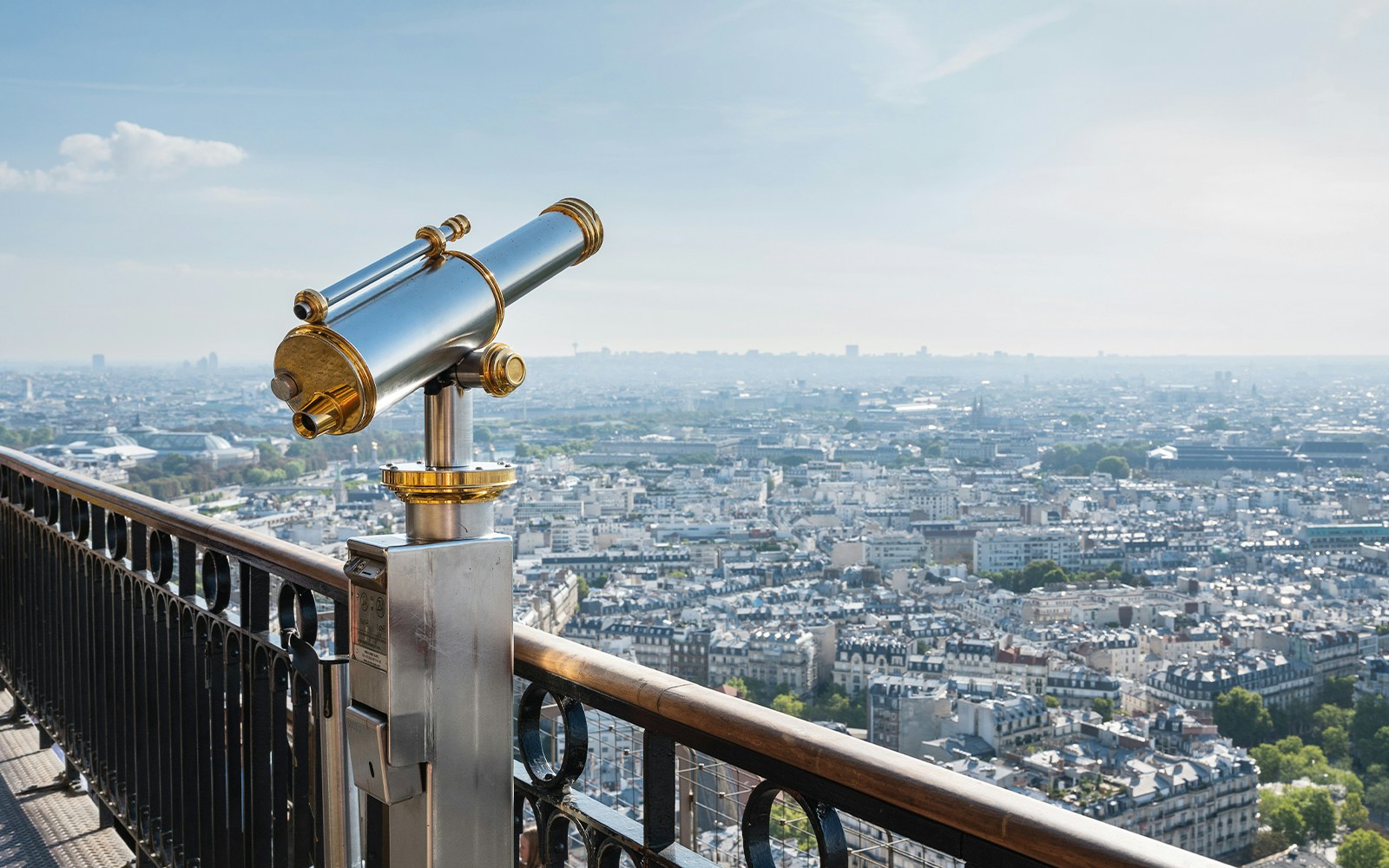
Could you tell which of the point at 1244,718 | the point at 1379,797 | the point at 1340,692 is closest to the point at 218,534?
the point at 1379,797

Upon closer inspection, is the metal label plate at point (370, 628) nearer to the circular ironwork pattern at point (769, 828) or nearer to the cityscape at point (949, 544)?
the cityscape at point (949, 544)

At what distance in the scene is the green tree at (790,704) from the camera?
1877 cm

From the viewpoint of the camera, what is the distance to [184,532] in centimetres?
194

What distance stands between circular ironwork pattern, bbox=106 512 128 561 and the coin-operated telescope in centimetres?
139

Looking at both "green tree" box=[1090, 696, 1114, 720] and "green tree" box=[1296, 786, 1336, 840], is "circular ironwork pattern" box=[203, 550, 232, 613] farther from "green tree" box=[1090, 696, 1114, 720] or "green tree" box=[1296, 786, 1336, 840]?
"green tree" box=[1090, 696, 1114, 720]

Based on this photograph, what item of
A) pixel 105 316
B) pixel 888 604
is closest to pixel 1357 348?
pixel 888 604

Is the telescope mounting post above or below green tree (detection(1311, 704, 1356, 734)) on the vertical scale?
above

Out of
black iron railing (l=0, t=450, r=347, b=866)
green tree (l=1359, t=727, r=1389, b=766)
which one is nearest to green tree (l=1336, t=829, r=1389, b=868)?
green tree (l=1359, t=727, r=1389, b=766)

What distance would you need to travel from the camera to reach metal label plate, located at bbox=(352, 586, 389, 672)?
1108 mm

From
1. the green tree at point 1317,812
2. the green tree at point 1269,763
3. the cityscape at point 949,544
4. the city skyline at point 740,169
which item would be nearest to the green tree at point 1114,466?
the cityscape at point 949,544

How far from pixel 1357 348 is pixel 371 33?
63773 mm

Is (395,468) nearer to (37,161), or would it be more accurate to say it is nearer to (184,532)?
(184,532)

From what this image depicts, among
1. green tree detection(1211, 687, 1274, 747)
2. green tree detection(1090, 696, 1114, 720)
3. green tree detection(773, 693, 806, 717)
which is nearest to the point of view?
green tree detection(773, 693, 806, 717)

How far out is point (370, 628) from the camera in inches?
44.4
